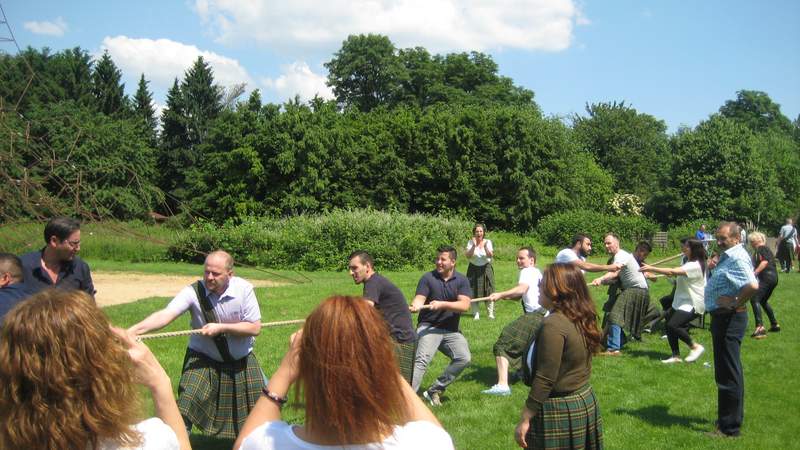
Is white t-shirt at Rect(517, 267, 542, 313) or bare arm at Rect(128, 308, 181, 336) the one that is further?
white t-shirt at Rect(517, 267, 542, 313)

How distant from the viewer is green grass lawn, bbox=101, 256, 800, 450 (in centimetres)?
685

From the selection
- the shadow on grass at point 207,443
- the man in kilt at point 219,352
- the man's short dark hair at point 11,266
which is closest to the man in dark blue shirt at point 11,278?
the man's short dark hair at point 11,266

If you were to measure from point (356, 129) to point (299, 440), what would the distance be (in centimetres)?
4605

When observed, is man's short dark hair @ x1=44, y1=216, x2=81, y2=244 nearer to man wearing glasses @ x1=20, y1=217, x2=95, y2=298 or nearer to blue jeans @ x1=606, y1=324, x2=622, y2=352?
man wearing glasses @ x1=20, y1=217, x2=95, y2=298

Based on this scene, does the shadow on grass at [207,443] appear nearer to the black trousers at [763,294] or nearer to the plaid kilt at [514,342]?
the plaid kilt at [514,342]

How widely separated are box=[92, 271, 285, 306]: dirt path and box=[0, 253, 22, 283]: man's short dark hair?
11468 millimetres

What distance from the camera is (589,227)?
37.6 meters

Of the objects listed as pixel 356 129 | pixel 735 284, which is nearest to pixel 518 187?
pixel 356 129

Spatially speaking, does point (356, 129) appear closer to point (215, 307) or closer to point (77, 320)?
point (215, 307)

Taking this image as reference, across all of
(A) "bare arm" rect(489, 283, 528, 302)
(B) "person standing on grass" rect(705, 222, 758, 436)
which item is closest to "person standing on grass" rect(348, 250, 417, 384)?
(A) "bare arm" rect(489, 283, 528, 302)

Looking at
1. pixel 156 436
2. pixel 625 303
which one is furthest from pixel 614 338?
pixel 156 436

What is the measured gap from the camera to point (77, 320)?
6.92ft

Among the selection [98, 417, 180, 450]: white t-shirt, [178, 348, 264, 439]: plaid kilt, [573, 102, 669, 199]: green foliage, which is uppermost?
[573, 102, 669, 199]: green foliage

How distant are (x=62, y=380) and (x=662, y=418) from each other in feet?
22.8
